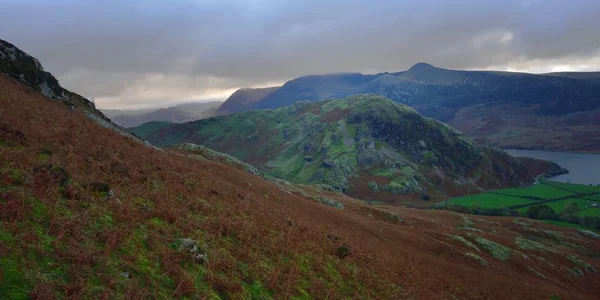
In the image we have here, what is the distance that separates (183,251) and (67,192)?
16.9 feet

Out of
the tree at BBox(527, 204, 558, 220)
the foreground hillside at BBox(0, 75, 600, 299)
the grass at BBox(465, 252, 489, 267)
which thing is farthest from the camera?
the tree at BBox(527, 204, 558, 220)

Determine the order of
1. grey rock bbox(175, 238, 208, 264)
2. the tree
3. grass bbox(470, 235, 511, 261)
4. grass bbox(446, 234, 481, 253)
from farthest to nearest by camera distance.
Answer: the tree, grass bbox(470, 235, 511, 261), grass bbox(446, 234, 481, 253), grey rock bbox(175, 238, 208, 264)

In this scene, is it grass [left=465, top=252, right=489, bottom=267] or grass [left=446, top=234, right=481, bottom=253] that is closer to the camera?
grass [left=465, top=252, right=489, bottom=267]

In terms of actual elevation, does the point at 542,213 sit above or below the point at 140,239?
below

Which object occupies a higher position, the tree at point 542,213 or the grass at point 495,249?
the grass at point 495,249

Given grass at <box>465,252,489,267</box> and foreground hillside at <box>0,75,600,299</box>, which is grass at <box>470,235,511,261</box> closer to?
grass at <box>465,252,489,267</box>

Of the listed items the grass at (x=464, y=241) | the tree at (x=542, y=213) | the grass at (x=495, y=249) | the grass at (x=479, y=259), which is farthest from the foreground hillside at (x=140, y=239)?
the tree at (x=542, y=213)

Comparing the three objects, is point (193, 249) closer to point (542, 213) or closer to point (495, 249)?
point (495, 249)

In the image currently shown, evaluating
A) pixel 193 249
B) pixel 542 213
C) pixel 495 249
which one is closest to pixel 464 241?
pixel 495 249

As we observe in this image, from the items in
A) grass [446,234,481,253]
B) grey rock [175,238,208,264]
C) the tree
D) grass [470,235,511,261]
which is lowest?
the tree

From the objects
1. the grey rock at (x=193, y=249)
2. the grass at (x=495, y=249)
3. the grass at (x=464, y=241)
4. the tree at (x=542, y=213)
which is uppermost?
the grey rock at (x=193, y=249)

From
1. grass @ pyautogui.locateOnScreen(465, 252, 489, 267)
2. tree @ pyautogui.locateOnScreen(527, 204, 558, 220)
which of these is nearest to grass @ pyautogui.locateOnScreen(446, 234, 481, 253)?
grass @ pyautogui.locateOnScreen(465, 252, 489, 267)

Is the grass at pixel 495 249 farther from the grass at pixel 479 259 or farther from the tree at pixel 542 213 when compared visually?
the tree at pixel 542 213

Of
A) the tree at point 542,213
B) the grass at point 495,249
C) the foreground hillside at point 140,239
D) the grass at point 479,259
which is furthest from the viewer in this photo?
the tree at point 542,213
